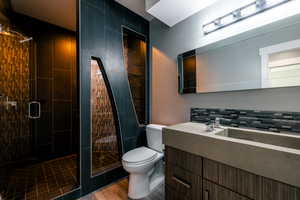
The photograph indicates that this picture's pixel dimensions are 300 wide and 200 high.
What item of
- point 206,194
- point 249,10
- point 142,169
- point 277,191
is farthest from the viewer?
point 142,169

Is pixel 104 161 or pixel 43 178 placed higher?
pixel 104 161

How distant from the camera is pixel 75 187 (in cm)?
164

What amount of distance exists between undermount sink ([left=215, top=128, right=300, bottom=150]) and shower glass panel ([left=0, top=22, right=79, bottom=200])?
182cm

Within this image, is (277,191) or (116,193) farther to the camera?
(116,193)

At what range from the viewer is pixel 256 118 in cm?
128

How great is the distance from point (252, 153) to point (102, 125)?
167cm

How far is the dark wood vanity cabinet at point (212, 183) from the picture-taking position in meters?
0.73

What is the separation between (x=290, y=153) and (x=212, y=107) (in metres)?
0.94

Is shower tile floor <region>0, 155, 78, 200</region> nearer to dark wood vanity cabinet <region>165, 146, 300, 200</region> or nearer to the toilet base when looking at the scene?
the toilet base

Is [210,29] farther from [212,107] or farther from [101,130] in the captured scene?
[101,130]

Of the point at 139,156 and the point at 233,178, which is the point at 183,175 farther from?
the point at 139,156

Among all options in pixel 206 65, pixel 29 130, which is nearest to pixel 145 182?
pixel 206 65

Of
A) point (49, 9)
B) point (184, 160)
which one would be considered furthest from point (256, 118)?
point (49, 9)

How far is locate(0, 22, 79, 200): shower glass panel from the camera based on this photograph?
186cm
